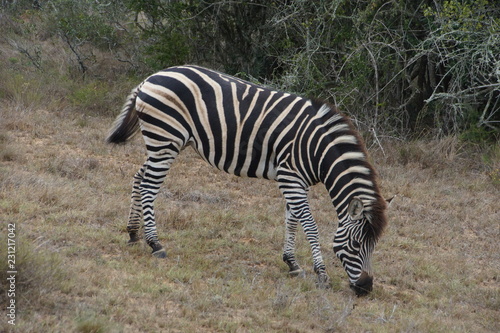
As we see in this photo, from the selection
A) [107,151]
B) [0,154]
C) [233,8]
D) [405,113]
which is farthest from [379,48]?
[0,154]

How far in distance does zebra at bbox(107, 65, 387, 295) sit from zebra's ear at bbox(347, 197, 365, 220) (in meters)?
0.05

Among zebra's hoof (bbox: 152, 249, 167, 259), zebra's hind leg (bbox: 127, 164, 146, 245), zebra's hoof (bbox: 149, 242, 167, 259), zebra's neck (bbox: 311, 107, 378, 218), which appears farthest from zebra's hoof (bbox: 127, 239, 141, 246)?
zebra's neck (bbox: 311, 107, 378, 218)

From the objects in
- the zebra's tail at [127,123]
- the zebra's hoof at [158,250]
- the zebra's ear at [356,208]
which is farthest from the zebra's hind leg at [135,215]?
the zebra's ear at [356,208]

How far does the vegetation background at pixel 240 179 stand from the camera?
17.9 ft

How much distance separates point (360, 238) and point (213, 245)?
6.10 feet

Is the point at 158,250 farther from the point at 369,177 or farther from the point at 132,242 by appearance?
the point at 369,177

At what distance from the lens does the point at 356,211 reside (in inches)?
242

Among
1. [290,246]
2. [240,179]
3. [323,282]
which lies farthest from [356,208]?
[240,179]

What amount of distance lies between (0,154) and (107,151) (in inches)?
67.7

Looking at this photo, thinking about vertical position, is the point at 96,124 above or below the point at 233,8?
below

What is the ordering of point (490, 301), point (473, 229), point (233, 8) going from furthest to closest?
point (233, 8), point (473, 229), point (490, 301)

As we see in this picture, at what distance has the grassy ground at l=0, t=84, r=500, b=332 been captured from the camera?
5.12m

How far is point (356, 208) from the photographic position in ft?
20.1

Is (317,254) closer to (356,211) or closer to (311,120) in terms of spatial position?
(356,211)
